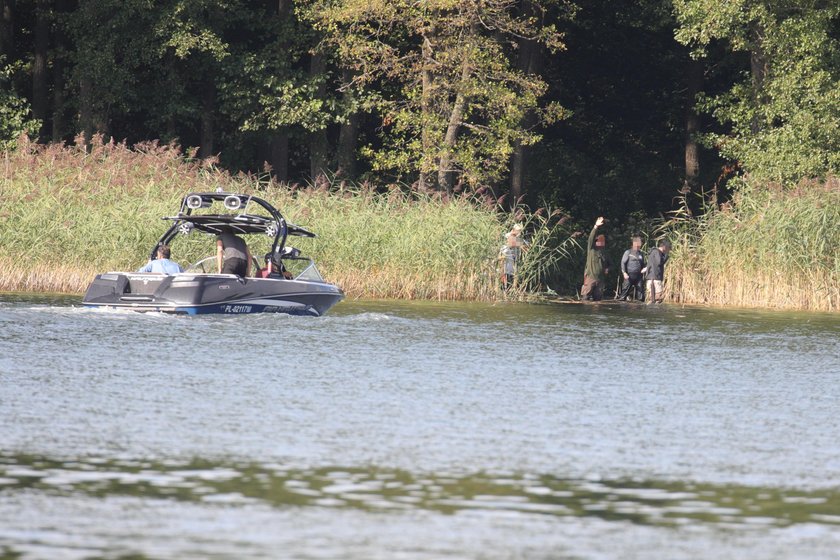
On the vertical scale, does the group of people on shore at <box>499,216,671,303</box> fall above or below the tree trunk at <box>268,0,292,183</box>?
below

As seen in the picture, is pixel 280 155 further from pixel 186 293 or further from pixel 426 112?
pixel 186 293

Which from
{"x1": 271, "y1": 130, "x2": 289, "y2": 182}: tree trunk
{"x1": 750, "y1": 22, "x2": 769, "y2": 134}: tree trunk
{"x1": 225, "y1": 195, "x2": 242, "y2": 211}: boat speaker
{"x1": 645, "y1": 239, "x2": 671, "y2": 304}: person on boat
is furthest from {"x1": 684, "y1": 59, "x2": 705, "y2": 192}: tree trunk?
{"x1": 225, "y1": 195, "x2": 242, "y2": 211}: boat speaker

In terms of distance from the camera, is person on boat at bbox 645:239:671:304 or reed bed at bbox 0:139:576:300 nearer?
reed bed at bbox 0:139:576:300

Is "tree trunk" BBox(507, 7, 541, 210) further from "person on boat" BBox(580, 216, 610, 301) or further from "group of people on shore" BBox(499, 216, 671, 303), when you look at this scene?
"person on boat" BBox(580, 216, 610, 301)

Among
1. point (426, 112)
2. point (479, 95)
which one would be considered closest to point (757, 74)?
point (479, 95)

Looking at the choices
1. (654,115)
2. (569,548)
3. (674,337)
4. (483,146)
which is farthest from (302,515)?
(654,115)

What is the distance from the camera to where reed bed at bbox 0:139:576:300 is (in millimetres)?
29953

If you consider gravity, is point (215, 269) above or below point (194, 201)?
below

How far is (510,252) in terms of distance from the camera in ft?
105

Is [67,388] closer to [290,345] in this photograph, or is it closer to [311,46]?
[290,345]

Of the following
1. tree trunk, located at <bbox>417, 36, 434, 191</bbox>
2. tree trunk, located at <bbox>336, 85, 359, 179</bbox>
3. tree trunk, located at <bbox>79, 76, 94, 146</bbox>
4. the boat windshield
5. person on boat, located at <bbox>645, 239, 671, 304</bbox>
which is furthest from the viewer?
tree trunk, located at <bbox>336, 85, 359, 179</bbox>

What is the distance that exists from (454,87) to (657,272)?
950 cm

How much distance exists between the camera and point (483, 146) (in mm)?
41469

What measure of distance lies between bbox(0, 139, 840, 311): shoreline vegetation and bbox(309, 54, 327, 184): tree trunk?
441 inches
